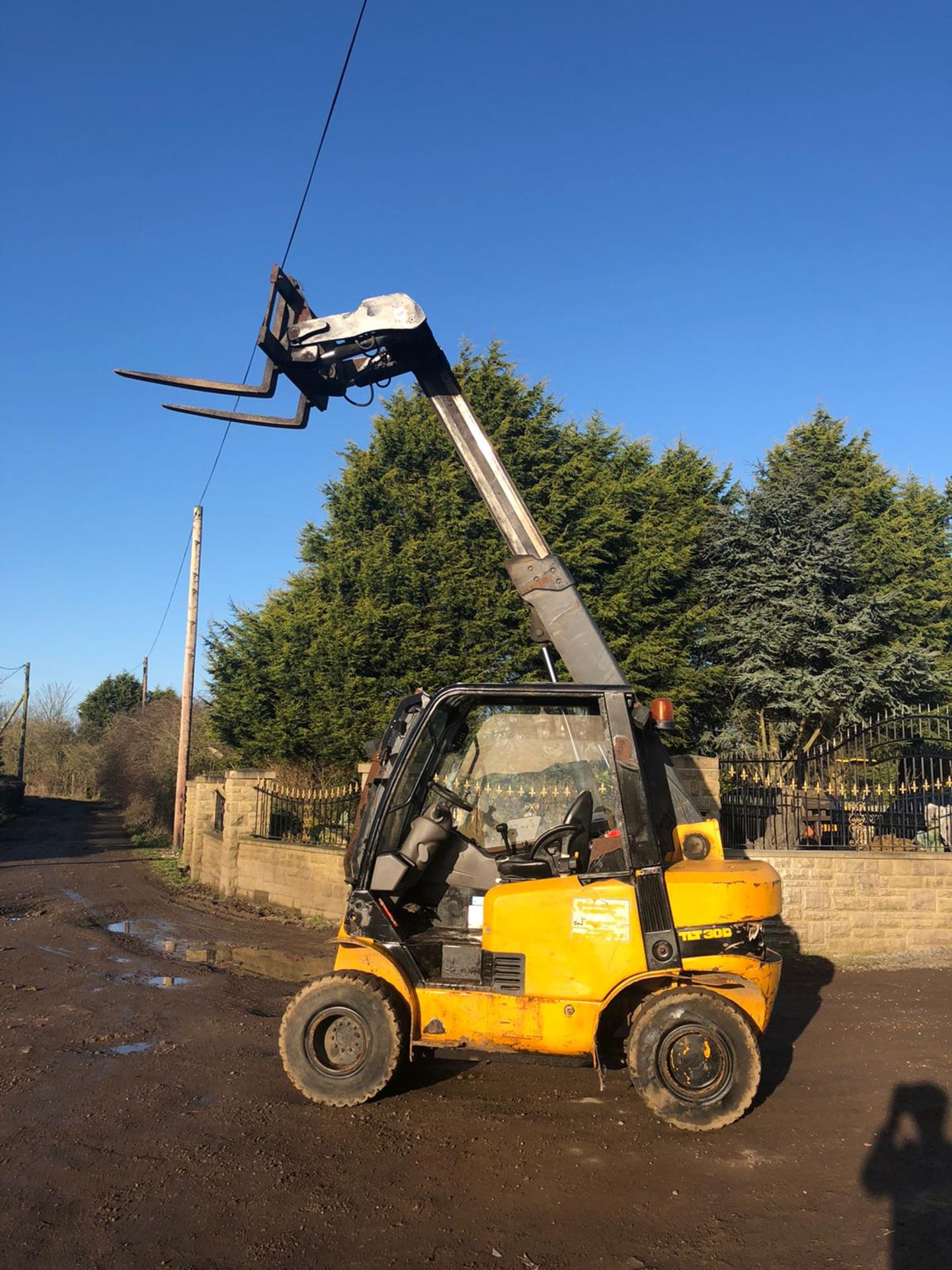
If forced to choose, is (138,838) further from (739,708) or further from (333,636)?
(739,708)

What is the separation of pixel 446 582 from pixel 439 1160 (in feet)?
41.2

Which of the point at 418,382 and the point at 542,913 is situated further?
the point at 418,382

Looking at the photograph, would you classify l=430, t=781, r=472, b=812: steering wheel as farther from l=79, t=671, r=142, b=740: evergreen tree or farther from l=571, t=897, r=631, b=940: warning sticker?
l=79, t=671, r=142, b=740: evergreen tree

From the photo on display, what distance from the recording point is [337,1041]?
5.08 metres

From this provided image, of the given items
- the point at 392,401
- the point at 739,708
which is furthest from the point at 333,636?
the point at 739,708

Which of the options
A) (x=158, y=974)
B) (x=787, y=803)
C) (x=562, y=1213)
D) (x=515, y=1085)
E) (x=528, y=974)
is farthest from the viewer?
(x=787, y=803)

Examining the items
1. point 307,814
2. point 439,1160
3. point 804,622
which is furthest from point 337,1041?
point 804,622

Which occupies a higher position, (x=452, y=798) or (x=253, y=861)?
(x=452, y=798)

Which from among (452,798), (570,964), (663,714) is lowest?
(570,964)

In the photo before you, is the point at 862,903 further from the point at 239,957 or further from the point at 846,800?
the point at 239,957

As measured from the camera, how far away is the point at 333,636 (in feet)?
53.8

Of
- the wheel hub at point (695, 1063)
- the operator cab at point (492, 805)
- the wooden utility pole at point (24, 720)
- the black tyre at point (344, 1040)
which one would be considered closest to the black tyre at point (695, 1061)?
the wheel hub at point (695, 1063)

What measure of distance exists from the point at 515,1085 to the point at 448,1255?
205cm

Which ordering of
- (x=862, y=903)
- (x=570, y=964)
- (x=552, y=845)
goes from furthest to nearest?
(x=862, y=903) → (x=552, y=845) → (x=570, y=964)
